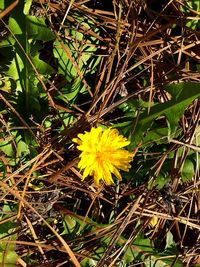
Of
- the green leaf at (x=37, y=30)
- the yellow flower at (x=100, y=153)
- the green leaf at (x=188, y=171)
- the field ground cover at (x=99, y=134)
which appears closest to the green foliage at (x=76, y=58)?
the field ground cover at (x=99, y=134)

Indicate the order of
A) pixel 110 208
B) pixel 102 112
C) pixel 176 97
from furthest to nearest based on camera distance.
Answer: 1. pixel 110 208
2. pixel 102 112
3. pixel 176 97

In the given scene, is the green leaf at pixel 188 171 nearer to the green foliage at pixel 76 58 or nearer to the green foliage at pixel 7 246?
the green foliage at pixel 76 58

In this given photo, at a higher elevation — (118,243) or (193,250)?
(118,243)

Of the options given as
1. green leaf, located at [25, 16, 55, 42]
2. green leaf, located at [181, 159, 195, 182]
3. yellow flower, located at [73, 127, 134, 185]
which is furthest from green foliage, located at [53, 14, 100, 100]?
green leaf, located at [181, 159, 195, 182]

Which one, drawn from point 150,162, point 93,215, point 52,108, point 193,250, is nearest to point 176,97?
point 150,162

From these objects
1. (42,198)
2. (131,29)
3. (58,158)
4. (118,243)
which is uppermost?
(131,29)

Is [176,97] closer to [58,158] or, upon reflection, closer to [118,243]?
[58,158]

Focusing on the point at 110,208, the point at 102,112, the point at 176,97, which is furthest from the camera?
the point at 110,208

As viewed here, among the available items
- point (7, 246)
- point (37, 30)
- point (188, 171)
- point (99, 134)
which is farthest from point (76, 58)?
point (7, 246)

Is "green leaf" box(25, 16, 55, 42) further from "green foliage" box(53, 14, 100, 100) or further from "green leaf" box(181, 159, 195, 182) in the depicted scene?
"green leaf" box(181, 159, 195, 182)
